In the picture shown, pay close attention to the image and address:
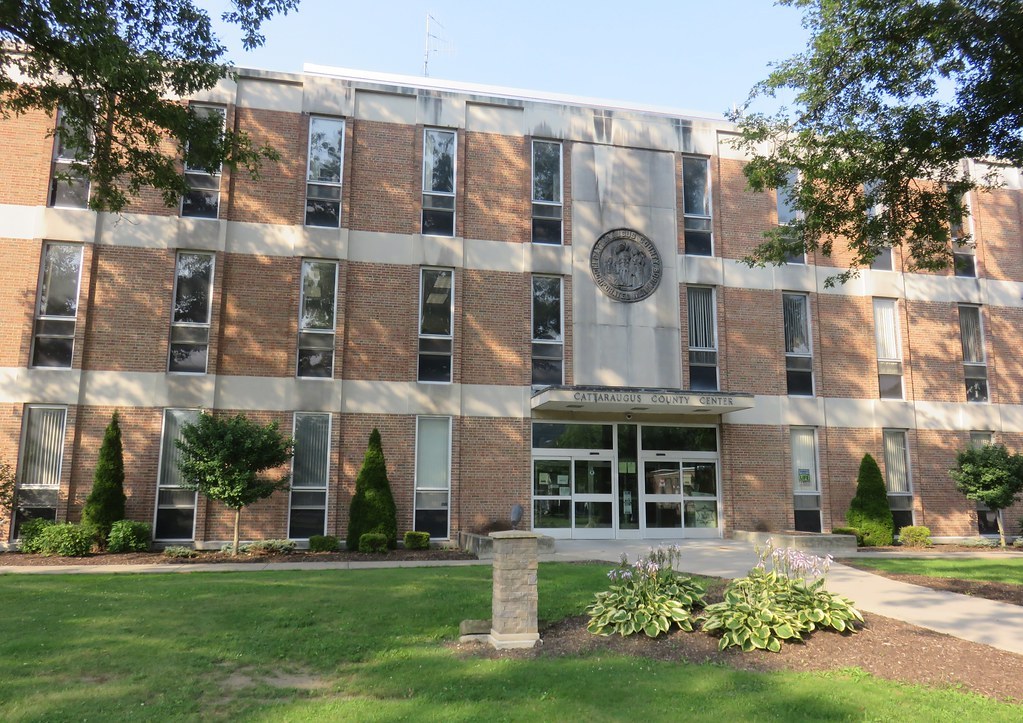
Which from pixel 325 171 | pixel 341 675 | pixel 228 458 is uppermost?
pixel 325 171

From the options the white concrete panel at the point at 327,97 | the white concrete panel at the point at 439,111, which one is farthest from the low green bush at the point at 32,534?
the white concrete panel at the point at 439,111

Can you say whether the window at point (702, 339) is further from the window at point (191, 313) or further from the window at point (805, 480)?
the window at point (191, 313)

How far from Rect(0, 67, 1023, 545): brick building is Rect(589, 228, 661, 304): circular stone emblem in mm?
79

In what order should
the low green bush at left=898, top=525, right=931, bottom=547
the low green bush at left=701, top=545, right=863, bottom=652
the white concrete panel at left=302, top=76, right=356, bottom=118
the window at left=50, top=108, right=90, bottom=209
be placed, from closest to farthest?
the low green bush at left=701, top=545, right=863, bottom=652, the window at left=50, top=108, right=90, bottom=209, the white concrete panel at left=302, top=76, right=356, bottom=118, the low green bush at left=898, top=525, right=931, bottom=547

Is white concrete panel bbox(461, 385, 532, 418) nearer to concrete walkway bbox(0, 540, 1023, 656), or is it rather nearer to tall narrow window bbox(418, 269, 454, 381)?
tall narrow window bbox(418, 269, 454, 381)

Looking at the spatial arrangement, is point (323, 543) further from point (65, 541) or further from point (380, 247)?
point (380, 247)

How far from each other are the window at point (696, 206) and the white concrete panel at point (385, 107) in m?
7.93

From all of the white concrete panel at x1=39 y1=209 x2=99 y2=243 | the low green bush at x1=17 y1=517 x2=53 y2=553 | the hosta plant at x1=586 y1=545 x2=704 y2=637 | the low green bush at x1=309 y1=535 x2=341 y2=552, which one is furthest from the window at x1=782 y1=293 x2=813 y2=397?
the low green bush at x1=17 y1=517 x2=53 y2=553

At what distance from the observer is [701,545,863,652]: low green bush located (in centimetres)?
735

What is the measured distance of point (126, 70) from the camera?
10.8m

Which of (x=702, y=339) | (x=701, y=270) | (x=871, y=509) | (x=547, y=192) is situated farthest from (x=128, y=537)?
(x=871, y=509)

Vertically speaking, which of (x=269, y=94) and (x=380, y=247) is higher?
(x=269, y=94)

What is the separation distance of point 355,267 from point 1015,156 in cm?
1373

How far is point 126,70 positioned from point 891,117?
12.3 metres
